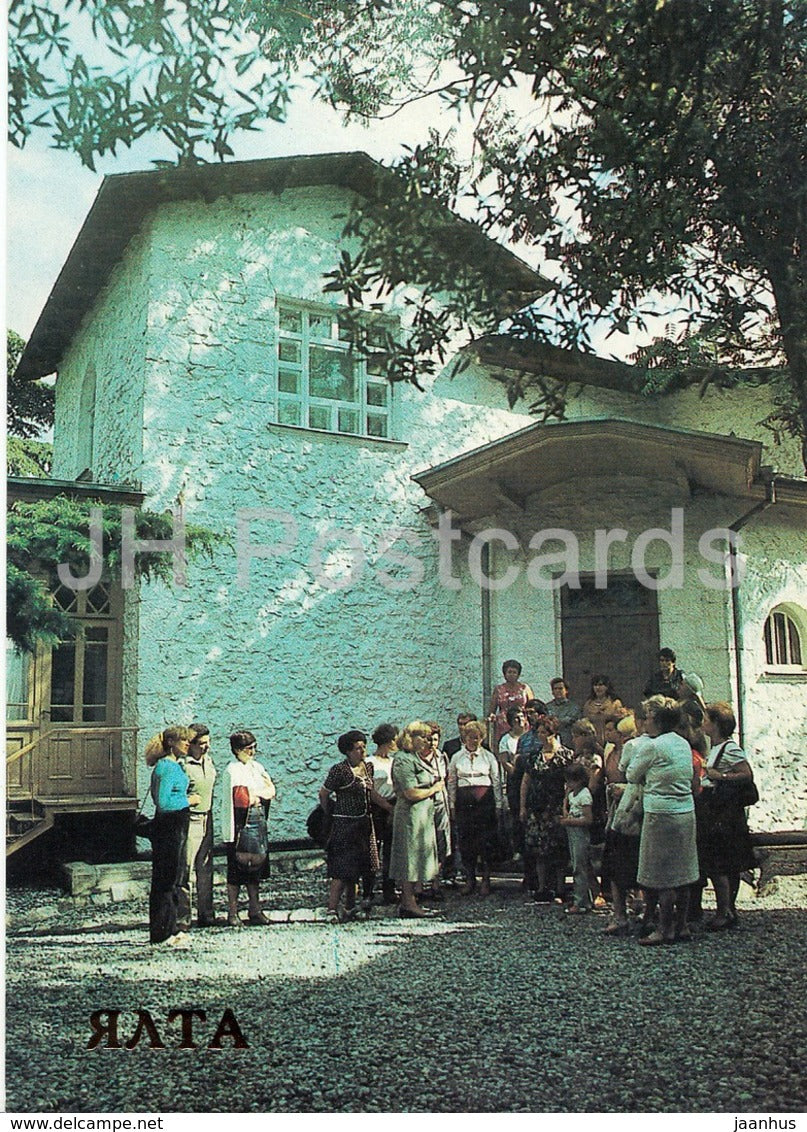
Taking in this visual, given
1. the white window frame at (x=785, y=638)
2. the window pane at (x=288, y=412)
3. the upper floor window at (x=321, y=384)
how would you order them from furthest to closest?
1. the window pane at (x=288, y=412)
2. the white window frame at (x=785, y=638)
3. the upper floor window at (x=321, y=384)

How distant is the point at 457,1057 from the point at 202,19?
436 centimetres

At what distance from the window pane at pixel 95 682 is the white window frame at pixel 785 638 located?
465 centimetres

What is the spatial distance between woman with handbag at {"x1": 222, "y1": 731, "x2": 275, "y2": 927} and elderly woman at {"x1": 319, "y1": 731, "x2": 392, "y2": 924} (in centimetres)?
40

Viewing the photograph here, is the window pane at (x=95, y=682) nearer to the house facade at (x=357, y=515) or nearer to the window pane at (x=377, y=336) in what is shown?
the house facade at (x=357, y=515)

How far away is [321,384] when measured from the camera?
26.9ft

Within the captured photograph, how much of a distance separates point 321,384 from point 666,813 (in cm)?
410

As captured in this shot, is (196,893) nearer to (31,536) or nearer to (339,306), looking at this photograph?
(31,536)

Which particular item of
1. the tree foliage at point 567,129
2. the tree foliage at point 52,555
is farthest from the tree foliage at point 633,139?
the tree foliage at point 52,555

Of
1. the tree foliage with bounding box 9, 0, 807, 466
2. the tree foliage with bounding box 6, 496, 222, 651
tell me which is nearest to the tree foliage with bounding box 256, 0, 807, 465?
the tree foliage with bounding box 9, 0, 807, 466

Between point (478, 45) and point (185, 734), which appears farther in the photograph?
point (185, 734)

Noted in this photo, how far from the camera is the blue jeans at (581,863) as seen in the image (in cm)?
681

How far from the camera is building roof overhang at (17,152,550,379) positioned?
16.3ft

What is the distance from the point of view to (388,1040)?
4133 millimetres
